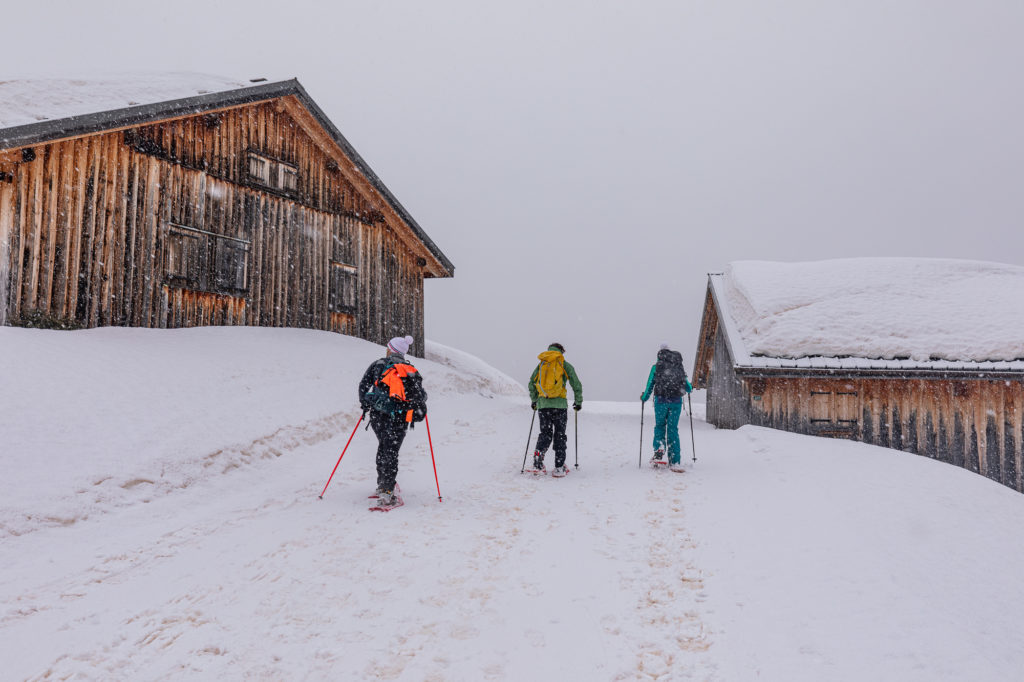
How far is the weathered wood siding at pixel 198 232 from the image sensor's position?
10.4m

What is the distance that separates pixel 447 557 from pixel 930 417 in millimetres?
11894

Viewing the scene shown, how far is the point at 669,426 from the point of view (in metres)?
9.16

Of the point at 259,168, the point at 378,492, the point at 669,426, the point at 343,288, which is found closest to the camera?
the point at 378,492

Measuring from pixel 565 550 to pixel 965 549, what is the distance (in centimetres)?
366

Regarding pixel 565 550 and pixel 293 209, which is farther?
pixel 293 209

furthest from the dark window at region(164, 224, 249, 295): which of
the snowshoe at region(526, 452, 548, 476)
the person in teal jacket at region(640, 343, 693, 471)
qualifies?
the person in teal jacket at region(640, 343, 693, 471)

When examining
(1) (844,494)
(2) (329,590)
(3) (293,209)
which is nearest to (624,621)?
(2) (329,590)

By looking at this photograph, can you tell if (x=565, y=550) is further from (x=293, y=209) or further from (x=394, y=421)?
(x=293, y=209)

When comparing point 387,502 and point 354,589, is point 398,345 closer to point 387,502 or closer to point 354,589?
point 387,502

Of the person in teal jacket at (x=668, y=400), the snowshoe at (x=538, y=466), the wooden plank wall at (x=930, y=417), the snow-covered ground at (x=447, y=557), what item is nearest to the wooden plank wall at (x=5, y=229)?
the snow-covered ground at (x=447, y=557)

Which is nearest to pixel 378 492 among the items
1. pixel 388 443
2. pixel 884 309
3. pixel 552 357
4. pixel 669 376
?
pixel 388 443

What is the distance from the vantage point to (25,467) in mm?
5863

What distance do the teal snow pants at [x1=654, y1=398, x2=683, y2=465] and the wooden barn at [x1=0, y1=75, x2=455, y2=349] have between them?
10.7m

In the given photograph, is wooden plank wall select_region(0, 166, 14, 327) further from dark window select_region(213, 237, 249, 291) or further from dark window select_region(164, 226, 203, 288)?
dark window select_region(213, 237, 249, 291)
